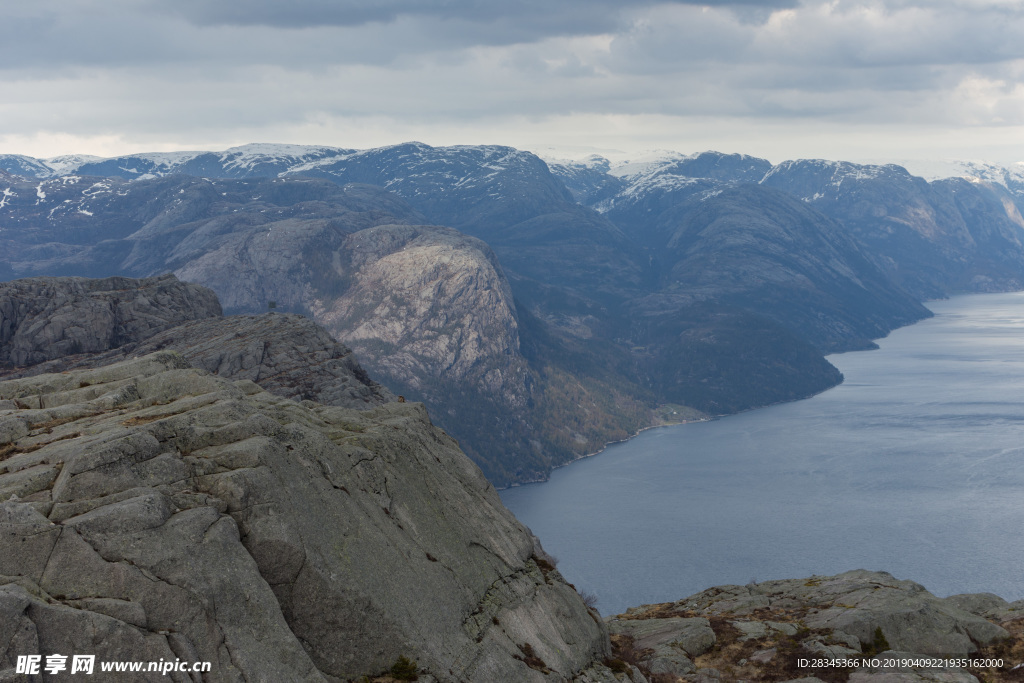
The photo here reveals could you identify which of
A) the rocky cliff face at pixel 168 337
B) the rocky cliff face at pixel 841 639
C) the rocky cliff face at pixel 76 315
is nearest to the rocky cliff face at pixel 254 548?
the rocky cliff face at pixel 841 639

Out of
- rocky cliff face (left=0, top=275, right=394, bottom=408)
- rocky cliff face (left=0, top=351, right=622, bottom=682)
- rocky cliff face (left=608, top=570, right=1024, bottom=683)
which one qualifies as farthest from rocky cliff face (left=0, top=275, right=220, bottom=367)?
rocky cliff face (left=608, top=570, right=1024, bottom=683)

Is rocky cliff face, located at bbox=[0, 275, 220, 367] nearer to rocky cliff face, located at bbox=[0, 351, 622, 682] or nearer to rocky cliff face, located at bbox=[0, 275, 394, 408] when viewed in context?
rocky cliff face, located at bbox=[0, 275, 394, 408]

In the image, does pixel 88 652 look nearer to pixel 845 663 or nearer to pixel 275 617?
pixel 275 617

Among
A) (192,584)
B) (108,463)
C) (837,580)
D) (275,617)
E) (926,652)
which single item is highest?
(108,463)

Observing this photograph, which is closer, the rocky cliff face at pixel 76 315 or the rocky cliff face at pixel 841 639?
the rocky cliff face at pixel 841 639

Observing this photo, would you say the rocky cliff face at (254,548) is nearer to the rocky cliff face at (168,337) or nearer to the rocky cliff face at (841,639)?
the rocky cliff face at (841,639)

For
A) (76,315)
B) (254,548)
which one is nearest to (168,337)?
(76,315)

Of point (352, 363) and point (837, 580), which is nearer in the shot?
point (837, 580)

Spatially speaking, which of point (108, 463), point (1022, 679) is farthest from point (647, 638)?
point (108, 463)

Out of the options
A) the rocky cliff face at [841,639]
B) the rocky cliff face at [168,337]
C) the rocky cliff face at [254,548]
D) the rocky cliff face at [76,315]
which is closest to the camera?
the rocky cliff face at [254,548]
